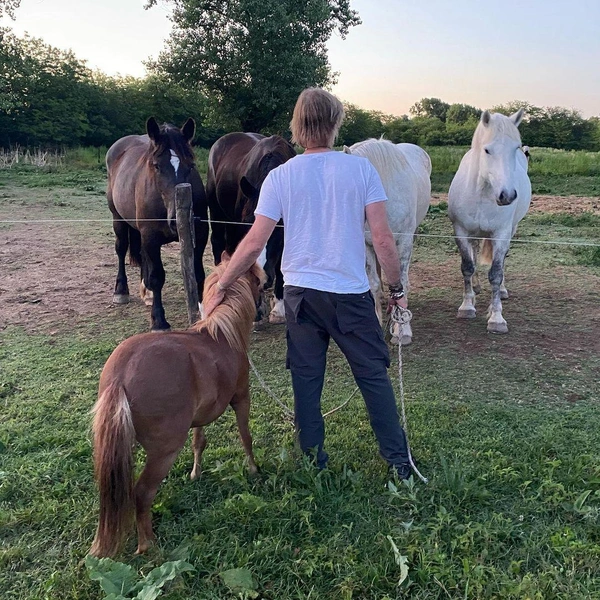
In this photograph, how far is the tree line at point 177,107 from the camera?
2181 cm

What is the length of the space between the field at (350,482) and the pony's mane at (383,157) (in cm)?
163

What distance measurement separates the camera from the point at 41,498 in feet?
8.38

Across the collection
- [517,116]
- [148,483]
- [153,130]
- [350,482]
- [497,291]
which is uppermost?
[517,116]

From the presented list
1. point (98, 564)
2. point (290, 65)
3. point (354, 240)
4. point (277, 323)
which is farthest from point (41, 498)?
point (290, 65)

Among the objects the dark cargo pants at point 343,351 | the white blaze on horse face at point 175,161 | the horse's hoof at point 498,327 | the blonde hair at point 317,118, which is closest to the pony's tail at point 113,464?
the dark cargo pants at point 343,351

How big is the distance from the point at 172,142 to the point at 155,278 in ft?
4.42

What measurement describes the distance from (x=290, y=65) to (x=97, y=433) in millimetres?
21014

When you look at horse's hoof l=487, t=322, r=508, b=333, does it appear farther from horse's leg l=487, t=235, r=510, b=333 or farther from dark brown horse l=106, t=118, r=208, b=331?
dark brown horse l=106, t=118, r=208, b=331

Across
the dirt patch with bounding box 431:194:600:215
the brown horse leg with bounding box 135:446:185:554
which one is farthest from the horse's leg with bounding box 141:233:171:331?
the dirt patch with bounding box 431:194:600:215

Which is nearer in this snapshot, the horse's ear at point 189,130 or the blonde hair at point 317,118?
the blonde hair at point 317,118

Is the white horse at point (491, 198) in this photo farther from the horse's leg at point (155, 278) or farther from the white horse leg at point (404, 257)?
the horse's leg at point (155, 278)

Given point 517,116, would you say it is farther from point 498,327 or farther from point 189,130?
point 189,130

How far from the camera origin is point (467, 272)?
18.0 feet

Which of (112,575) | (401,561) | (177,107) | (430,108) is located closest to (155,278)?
(112,575)
